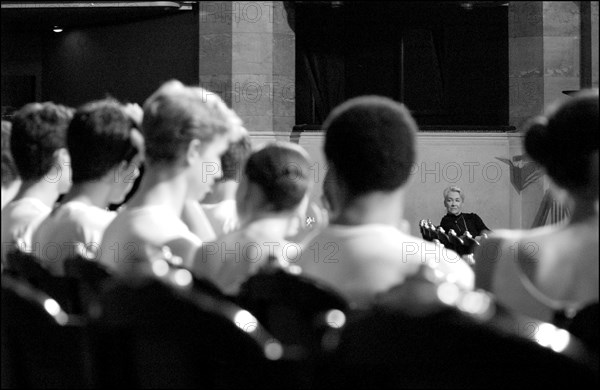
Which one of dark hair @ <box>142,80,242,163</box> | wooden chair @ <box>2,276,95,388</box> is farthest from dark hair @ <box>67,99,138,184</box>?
wooden chair @ <box>2,276,95,388</box>

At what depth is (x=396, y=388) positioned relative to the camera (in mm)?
1268

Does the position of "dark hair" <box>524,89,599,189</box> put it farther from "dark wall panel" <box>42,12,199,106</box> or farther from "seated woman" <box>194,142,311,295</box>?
"dark wall panel" <box>42,12,199,106</box>

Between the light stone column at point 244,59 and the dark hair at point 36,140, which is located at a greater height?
the light stone column at point 244,59

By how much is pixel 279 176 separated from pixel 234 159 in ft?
5.63

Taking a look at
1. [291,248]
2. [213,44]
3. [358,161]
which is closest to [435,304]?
[358,161]

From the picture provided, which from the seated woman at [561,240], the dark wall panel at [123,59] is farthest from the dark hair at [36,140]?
the dark wall panel at [123,59]

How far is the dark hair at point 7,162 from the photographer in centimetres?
418

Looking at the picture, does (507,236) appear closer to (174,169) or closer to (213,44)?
(174,169)

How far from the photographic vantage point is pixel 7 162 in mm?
4180

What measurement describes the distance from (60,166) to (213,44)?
8.95m

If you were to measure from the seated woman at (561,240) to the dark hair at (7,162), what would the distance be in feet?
7.81

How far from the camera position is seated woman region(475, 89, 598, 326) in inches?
85.3

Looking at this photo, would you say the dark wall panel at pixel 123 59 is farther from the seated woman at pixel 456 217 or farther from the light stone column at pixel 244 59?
the seated woman at pixel 456 217

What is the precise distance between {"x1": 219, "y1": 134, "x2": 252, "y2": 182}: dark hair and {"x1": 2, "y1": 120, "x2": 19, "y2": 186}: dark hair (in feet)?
3.46
